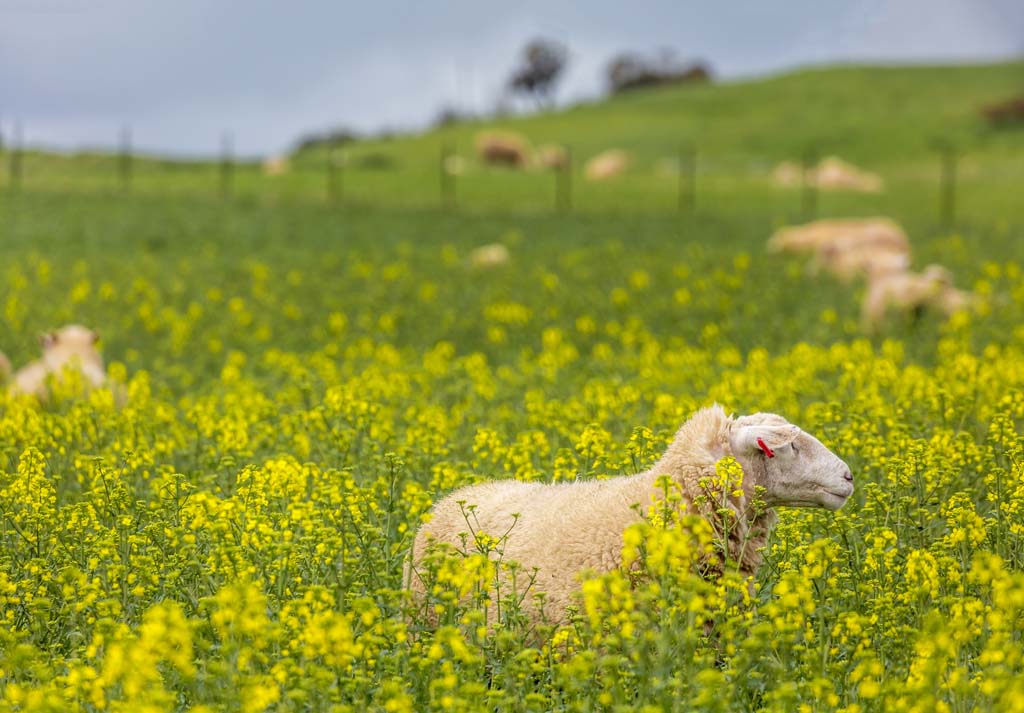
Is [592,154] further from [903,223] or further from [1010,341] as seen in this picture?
[1010,341]

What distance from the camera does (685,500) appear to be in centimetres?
602

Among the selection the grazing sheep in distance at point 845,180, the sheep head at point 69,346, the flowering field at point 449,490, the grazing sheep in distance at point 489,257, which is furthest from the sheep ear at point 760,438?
Answer: the grazing sheep in distance at point 845,180

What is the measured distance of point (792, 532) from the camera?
5676 mm

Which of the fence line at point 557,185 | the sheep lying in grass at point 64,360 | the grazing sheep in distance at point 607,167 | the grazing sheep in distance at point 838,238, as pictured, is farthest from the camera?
the grazing sheep in distance at point 607,167

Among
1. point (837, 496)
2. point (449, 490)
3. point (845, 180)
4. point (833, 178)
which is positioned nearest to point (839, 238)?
point (449, 490)

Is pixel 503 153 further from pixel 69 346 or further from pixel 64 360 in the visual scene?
pixel 64 360

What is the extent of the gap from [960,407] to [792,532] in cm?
341

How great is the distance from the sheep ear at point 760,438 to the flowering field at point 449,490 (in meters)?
0.42

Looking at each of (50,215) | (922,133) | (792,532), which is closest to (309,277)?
(50,215)

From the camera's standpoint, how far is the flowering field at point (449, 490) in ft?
14.8

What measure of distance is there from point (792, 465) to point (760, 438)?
8.6 inches

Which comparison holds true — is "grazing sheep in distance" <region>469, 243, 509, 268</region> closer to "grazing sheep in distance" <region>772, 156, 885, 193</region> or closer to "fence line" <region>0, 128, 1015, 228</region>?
"fence line" <region>0, 128, 1015, 228</region>

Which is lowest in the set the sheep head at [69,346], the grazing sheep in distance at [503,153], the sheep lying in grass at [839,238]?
the sheep head at [69,346]

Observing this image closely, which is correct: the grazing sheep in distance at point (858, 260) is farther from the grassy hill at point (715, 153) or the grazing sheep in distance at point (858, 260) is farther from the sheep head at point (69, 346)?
the sheep head at point (69, 346)
